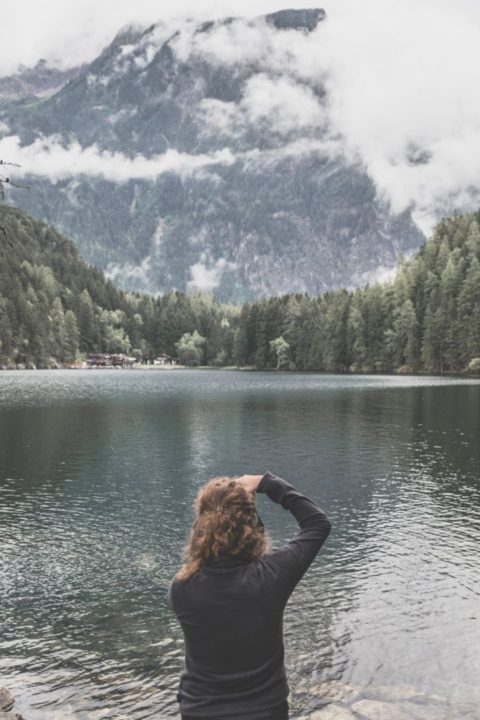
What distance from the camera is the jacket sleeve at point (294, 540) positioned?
6203 millimetres

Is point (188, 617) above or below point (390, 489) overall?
above

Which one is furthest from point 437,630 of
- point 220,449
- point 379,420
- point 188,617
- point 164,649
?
point 379,420

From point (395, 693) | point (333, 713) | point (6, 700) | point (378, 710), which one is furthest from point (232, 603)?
point (395, 693)

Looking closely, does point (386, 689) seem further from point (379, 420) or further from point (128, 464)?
point (379, 420)

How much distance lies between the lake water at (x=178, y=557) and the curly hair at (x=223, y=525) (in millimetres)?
9017

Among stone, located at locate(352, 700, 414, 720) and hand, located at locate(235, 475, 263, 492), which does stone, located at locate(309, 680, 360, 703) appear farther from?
hand, located at locate(235, 475, 263, 492)

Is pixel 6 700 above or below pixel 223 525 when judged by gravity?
below

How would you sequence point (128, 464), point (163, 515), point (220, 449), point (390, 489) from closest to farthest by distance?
point (163, 515) → point (390, 489) → point (128, 464) → point (220, 449)

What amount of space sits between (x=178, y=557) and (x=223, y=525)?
19449mm

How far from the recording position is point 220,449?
5103 centimetres

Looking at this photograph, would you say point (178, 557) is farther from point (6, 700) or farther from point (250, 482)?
point (250, 482)

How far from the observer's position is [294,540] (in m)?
6.39

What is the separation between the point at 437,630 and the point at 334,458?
28608 mm

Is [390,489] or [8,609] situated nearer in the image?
[8,609]
